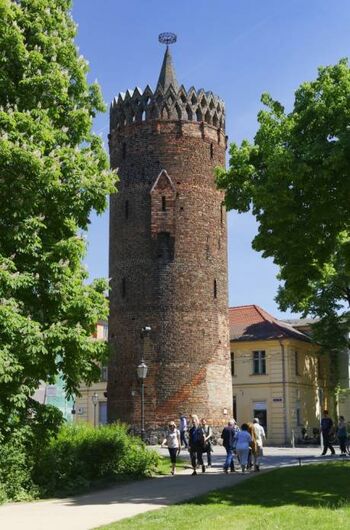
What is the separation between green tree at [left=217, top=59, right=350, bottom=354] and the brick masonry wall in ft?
49.7

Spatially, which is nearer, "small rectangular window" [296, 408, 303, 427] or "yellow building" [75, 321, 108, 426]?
"small rectangular window" [296, 408, 303, 427]

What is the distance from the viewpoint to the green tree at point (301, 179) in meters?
18.0

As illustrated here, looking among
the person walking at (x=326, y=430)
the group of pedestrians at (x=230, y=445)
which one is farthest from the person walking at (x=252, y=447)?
the person walking at (x=326, y=430)

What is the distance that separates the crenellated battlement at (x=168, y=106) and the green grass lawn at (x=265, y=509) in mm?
25820

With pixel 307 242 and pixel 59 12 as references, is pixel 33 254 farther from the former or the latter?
pixel 307 242

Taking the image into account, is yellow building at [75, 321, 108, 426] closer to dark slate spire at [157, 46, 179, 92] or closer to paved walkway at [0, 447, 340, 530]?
dark slate spire at [157, 46, 179, 92]

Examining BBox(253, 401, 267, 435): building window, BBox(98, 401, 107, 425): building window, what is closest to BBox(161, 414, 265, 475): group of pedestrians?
BBox(253, 401, 267, 435): building window

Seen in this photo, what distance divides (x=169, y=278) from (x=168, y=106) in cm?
959

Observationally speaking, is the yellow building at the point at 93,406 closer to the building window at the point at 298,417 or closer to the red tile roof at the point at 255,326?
the red tile roof at the point at 255,326

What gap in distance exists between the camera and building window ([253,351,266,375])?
155 feet

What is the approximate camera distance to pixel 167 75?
133 ft

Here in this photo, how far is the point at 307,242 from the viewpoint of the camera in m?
19.5

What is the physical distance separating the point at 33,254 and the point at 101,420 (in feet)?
133

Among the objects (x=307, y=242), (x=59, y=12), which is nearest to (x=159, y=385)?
(x=307, y=242)
